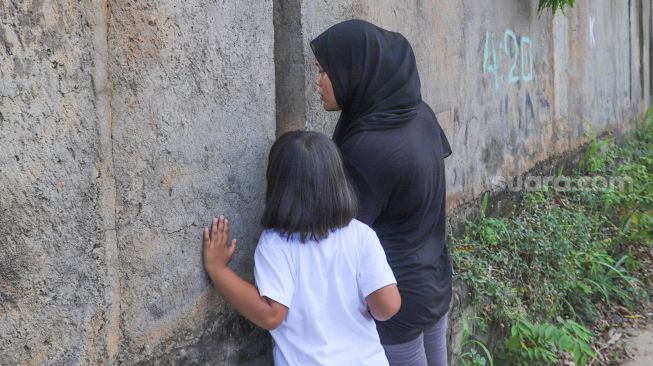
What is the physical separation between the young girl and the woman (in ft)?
0.53

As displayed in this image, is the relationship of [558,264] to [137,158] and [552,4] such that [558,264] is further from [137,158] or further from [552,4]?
[137,158]

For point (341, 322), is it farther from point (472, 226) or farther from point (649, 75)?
point (649, 75)

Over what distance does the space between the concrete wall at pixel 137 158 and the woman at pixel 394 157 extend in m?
0.28

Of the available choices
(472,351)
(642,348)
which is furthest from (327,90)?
(642,348)

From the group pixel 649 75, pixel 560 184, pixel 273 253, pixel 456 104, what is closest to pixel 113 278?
pixel 273 253

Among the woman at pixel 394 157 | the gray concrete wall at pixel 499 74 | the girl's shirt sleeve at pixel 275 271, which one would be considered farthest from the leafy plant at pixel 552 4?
the girl's shirt sleeve at pixel 275 271

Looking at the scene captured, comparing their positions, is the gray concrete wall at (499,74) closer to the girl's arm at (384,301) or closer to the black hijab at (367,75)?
the black hijab at (367,75)

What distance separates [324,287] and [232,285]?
28 cm

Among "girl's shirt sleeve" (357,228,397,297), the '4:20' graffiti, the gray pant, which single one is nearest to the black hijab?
"girl's shirt sleeve" (357,228,397,297)

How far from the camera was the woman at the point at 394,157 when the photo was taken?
7.10 ft

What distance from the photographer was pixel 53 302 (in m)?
1.71

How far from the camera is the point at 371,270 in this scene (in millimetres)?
2008

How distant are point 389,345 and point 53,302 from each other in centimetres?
108

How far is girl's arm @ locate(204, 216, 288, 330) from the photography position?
1.98 meters
